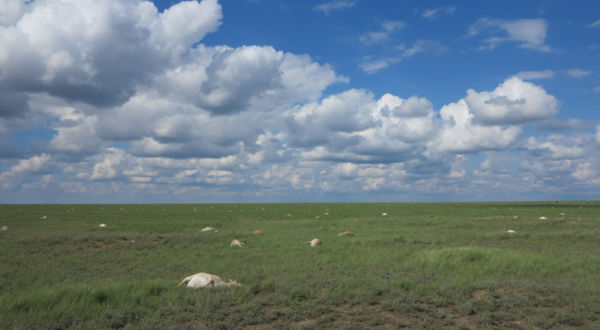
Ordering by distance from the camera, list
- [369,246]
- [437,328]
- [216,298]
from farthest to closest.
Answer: [369,246] → [216,298] → [437,328]

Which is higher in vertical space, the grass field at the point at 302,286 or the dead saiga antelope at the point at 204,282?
the dead saiga antelope at the point at 204,282

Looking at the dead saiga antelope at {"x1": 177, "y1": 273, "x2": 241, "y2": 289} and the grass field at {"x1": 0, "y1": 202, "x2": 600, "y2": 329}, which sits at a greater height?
the dead saiga antelope at {"x1": 177, "y1": 273, "x2": 241, "y2": 289}

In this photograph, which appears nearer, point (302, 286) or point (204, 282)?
point (204, 282)

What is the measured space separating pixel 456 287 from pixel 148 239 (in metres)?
16.9

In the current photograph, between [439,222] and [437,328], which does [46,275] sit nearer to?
[437,328]

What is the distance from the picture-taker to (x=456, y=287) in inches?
396

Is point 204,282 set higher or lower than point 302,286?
higher

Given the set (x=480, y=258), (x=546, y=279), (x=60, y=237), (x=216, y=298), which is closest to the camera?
(x=216, y=298)

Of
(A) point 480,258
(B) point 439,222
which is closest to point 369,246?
(A) point 480,258

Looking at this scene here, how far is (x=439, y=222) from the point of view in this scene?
31.0 metres

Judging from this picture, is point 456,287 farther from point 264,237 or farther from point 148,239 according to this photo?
point 148,239

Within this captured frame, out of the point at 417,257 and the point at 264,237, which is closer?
the point at 417,257

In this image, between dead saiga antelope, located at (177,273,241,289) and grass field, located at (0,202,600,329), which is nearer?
grass field, located at (0,202,600,329)

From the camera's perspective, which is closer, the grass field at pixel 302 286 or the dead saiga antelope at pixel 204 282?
the grass field at pixel 302 286
